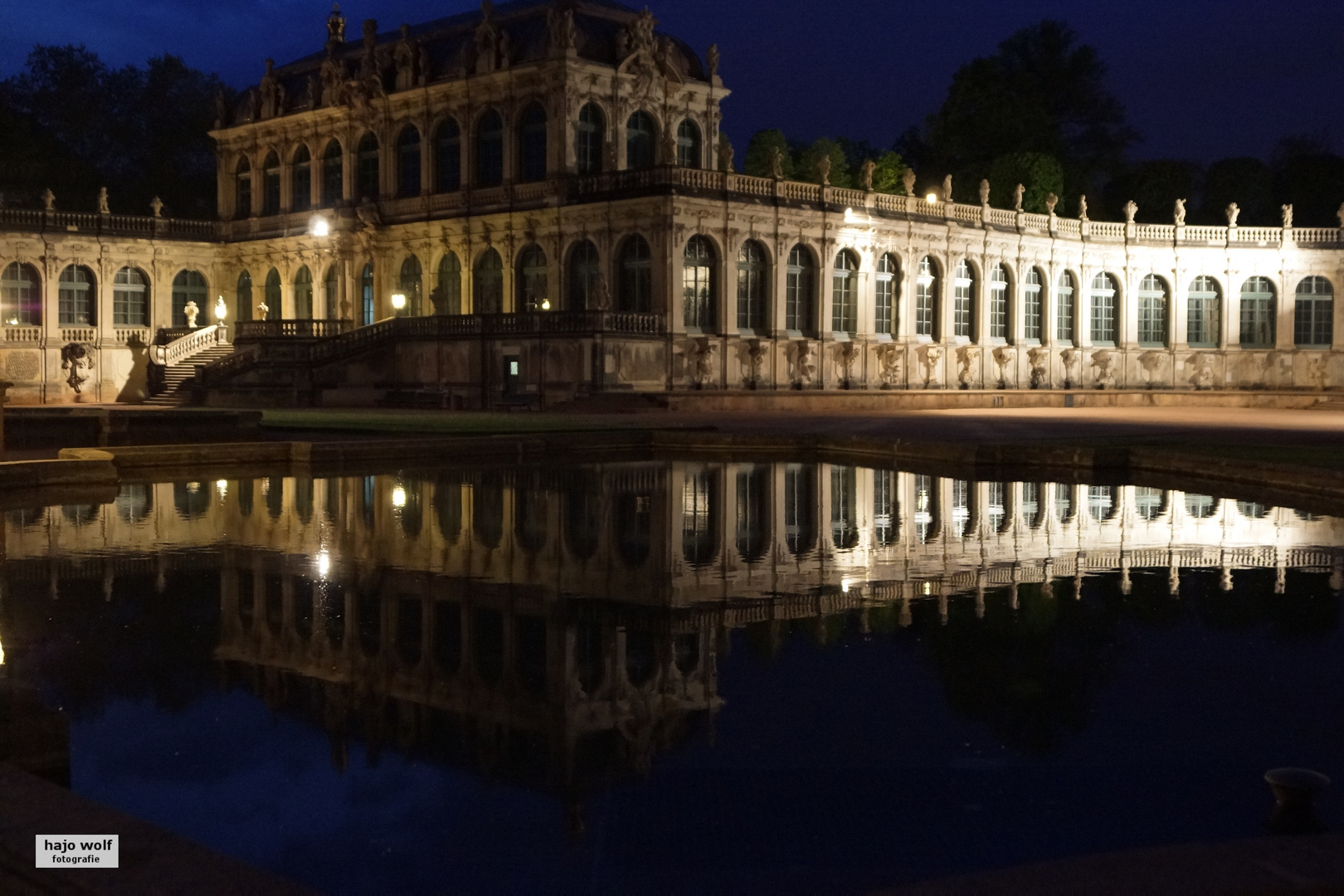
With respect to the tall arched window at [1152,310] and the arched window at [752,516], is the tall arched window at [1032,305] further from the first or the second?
the arched window at [752,516]

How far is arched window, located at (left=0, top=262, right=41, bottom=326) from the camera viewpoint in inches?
2275

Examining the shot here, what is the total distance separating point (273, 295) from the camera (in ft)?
213

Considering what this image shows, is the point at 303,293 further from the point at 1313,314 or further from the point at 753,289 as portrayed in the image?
the point at 1313,314

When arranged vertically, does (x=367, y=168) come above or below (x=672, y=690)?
above

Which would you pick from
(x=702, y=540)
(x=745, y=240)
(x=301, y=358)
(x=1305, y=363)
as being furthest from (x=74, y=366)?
(x=1305, y=363)

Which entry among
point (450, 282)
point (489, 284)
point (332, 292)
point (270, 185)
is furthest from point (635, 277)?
point (270, 185)

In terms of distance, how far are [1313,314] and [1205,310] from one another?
4.62m

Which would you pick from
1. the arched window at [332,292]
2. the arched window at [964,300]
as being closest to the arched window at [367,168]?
the arched window at [332,292]

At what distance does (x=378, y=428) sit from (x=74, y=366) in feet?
91.7

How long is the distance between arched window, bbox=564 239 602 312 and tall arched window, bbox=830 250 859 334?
351 inches

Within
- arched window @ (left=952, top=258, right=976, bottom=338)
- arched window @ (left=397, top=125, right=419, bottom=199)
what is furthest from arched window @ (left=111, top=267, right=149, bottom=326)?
arched window @ (left=952, top=258, right=976, bottom=338)

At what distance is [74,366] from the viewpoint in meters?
53.8

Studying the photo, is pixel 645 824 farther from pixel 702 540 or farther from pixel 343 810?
pixel 702 540

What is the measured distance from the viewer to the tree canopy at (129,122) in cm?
8038
